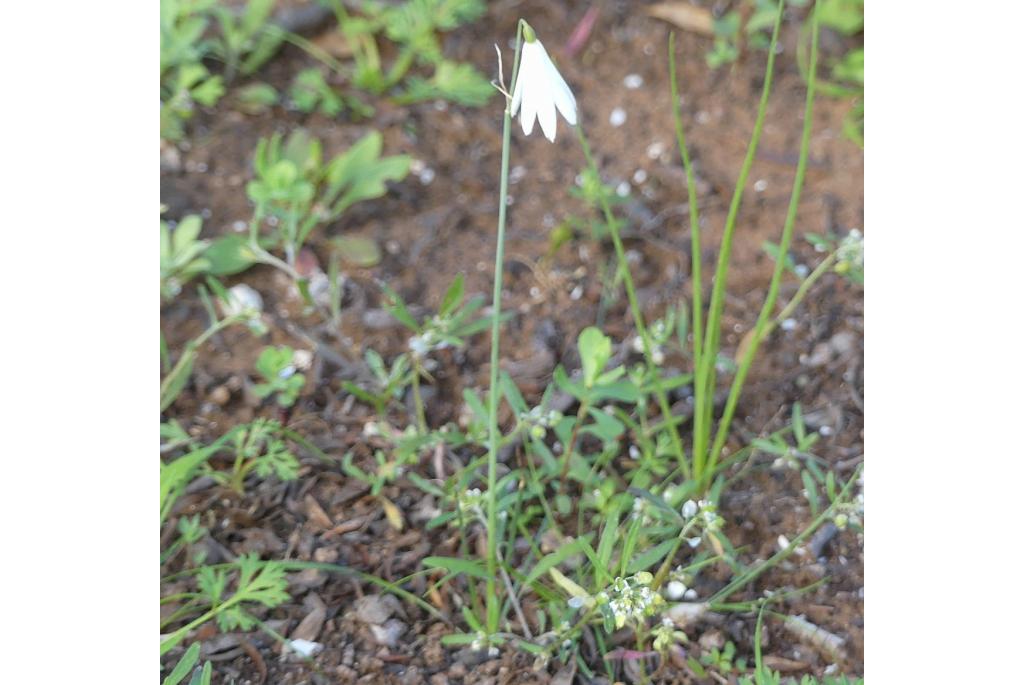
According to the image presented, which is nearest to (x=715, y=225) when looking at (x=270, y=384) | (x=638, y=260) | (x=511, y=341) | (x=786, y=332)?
(x=638, y=260)

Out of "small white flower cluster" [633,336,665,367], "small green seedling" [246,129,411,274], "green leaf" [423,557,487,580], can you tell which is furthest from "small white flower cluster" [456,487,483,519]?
"small green seedling" [246,129,411,274]

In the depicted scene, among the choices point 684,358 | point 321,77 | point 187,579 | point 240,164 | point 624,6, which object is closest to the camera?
point 187,579

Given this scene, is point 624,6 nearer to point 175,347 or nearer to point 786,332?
point 786,332

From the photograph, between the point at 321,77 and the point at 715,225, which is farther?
the point at 321,77

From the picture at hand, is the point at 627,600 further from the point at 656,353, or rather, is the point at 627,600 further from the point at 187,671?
the point at 656,353

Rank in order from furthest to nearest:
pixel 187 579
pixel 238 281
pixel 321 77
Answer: pixel 321 77 → pixel 238 281 → pixel 187 579

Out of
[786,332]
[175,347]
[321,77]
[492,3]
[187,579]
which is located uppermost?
[492,3]

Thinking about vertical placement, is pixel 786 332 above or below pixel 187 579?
above

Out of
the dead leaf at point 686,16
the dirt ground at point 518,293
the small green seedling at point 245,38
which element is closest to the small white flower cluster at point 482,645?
the dirt ground at point 518,293
